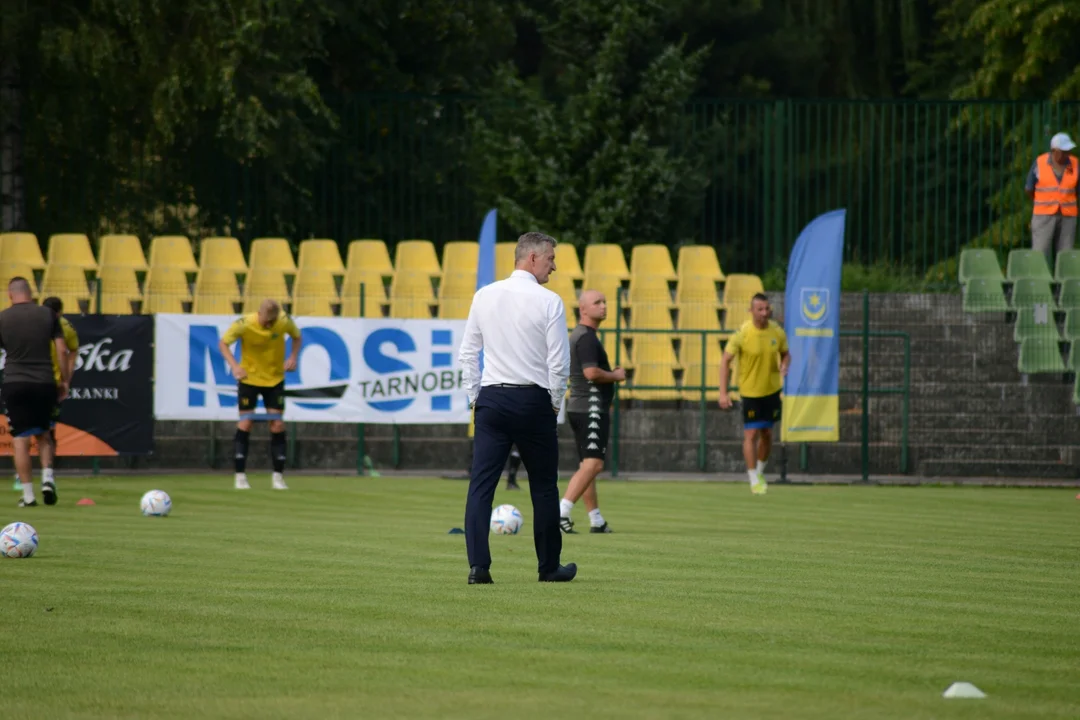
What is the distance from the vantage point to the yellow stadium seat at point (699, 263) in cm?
2642

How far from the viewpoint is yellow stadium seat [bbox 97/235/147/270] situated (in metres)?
25.8

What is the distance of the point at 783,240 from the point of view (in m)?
29.0

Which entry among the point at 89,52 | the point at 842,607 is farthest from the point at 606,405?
the point at 89,52

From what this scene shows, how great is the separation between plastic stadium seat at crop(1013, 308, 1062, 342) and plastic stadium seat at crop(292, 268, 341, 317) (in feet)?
33.5

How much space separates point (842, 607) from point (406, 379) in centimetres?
1454

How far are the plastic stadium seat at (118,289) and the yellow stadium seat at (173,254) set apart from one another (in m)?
0.59

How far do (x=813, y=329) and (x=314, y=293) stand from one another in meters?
7.90

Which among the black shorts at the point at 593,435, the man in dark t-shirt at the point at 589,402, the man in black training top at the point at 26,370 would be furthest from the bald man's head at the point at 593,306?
the man in black training top at the point at 26,370

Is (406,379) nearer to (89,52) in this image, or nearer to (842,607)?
(89,52)

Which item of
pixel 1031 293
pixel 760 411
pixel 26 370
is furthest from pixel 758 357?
pixel 26 370

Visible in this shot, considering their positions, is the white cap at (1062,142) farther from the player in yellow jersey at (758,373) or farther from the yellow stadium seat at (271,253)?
the yellow stadium seat at (271,253)

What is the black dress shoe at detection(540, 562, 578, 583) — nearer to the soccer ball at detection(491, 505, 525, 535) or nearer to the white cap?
the soccer ball at detection(491, 505, 525, 535)

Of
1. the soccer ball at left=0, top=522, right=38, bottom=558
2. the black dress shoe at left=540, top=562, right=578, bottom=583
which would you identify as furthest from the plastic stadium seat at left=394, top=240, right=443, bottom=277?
the black dress shoe at left=540, top=562, right=578, bottom=583

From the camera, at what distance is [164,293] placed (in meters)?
25.1
